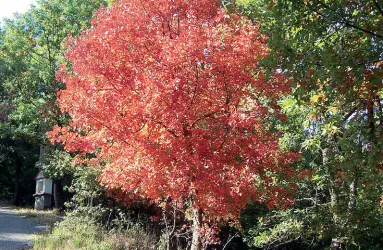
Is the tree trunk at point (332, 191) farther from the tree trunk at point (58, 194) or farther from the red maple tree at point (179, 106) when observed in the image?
the tree trunk at point (58, 194)

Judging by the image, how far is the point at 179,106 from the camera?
6.56 m

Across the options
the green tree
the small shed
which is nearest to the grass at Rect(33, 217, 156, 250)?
the green tree

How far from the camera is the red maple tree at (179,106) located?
6520 millimetres

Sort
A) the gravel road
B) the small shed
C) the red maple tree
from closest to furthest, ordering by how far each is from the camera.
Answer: the red maple tree → the gravel road → the small shed

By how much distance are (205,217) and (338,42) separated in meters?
5.20

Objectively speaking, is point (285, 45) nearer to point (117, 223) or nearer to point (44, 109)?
point (117, 223)

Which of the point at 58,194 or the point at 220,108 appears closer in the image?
the point at 220,108

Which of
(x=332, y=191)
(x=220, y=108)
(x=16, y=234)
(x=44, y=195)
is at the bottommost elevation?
(x=16, y=234)

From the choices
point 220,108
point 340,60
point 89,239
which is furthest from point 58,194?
point 340,60

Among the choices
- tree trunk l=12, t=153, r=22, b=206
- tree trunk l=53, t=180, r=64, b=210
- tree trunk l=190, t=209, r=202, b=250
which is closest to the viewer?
tree trunk l=190, t=209, r=202, b=250

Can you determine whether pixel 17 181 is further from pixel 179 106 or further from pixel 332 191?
pixel 179 106

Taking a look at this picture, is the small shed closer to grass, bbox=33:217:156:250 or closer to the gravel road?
the gravel road

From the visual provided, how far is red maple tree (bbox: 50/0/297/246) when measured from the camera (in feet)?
21.4

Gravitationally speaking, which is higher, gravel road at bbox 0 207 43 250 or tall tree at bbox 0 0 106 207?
tall tree at bbox 0 0 106 207
